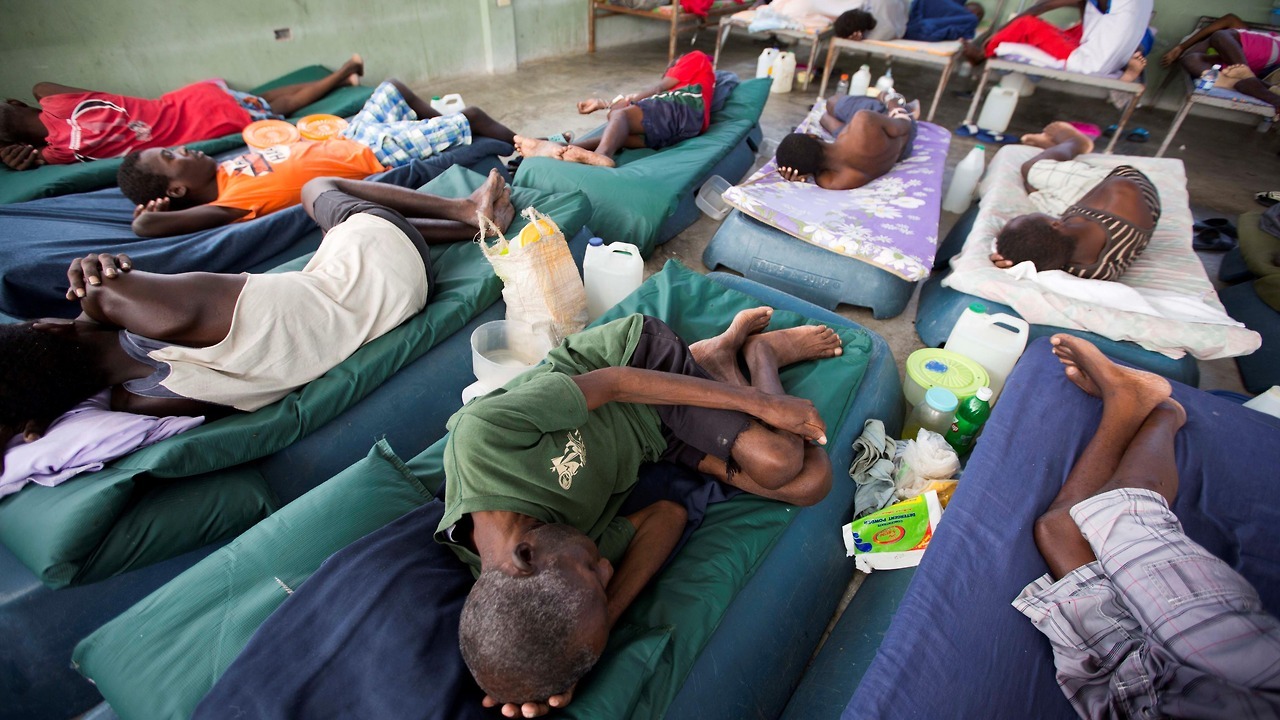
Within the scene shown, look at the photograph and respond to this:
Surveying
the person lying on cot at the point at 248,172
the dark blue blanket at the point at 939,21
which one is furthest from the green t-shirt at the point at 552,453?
the dark blue blanket at the point at 939,21

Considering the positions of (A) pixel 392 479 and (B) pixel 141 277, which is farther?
(B) pixel 141 277

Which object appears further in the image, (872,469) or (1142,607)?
(872,469)

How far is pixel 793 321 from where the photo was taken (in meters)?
2.13

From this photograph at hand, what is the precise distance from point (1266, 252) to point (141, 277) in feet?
16.1

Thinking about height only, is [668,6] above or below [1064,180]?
above

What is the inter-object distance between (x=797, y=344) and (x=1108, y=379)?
996mm

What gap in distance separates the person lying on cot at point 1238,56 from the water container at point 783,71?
3414 mm

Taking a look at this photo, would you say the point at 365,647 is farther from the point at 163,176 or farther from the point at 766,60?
the point at 766,60

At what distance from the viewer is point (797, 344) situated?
1.96 metres

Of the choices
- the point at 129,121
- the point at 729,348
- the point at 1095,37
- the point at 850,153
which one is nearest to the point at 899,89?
the point at 1095,37

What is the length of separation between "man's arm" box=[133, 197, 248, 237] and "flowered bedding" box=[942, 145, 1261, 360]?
11.5ft

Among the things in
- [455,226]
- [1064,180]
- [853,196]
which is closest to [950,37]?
[1064,180]

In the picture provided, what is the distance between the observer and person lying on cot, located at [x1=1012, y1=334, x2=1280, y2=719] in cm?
110

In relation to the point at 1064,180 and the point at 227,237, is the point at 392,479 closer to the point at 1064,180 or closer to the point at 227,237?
the point at 227,237
